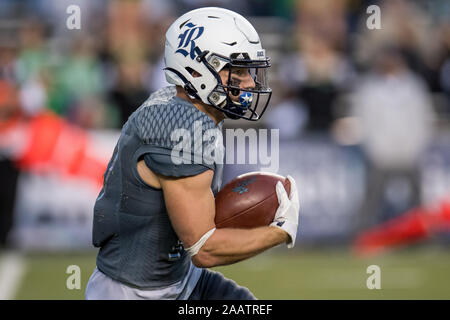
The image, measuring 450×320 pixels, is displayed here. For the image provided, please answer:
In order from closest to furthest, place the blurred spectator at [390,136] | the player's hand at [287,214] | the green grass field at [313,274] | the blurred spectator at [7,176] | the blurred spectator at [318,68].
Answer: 1. the player's hand at [287,214]
2. the green grass field at [313,274]
3. the blurred spectator at [7,176]
4. the blurred spectator at [390,136]
5. the blurred spectator at [318,68]

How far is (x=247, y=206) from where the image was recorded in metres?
3.72

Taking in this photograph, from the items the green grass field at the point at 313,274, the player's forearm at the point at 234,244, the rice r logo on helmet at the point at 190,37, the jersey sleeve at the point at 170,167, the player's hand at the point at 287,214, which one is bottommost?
the green grass field at the point at 313,274

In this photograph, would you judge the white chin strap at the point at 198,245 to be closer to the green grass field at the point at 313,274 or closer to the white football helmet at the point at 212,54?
the white football helmet at the point at 212,54

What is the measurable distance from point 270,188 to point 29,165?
5.03 m

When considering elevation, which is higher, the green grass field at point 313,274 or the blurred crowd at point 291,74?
the blurred crowd at point 291,74

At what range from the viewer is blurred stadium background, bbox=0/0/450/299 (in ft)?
27.4

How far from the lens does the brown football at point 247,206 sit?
3.71m

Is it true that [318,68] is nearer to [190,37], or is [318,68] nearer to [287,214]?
[190,37]

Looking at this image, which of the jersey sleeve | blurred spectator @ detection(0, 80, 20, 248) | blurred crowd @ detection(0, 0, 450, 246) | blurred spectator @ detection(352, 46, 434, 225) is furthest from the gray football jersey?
blurred spectator @ detection(352, 46, 434, 225)

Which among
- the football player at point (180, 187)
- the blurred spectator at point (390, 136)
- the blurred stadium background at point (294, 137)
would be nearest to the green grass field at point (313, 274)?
the blurred stadium background at point (294, 137)

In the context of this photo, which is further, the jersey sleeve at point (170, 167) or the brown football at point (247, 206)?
the brown football at point (247, 206)

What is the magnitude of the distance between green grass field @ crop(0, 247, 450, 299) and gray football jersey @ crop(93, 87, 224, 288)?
3135 mm

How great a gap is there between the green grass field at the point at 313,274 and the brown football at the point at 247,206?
10.3 ft

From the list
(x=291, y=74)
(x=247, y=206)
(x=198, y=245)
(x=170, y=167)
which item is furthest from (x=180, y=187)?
(x=291, y=74)
